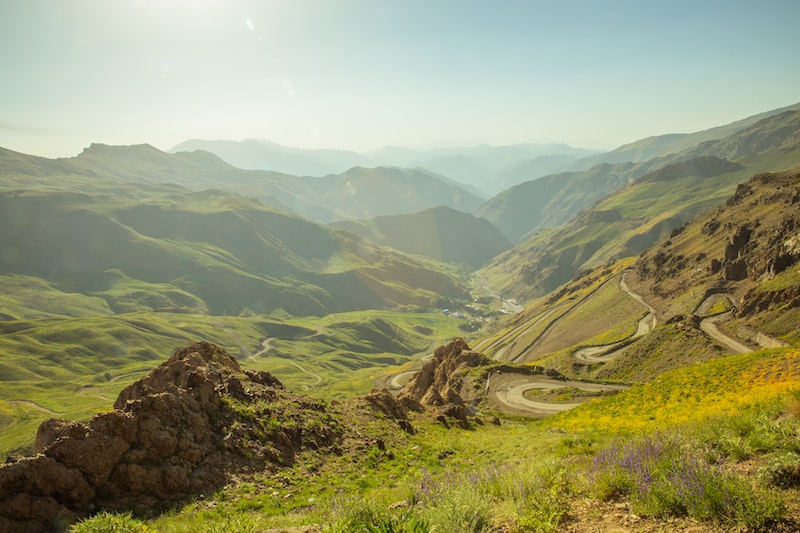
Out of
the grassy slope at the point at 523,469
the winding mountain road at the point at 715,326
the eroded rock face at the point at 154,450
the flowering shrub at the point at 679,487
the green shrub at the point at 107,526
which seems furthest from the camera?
the winding mountain road at the point at 715,326

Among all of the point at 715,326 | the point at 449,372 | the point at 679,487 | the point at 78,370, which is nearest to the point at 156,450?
the point at 679,487

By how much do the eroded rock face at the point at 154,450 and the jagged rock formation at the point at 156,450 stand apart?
3 centimetres

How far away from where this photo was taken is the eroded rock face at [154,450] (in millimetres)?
13445

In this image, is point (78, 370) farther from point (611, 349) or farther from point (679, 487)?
point (679, 487)

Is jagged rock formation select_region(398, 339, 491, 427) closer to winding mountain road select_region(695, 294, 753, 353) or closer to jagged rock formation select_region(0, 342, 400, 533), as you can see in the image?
winding mountain road select_region(695, 294, 753, 353)

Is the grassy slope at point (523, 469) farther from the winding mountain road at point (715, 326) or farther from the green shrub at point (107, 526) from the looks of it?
the winding mountain road at point (715, 326)

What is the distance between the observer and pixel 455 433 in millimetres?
34125

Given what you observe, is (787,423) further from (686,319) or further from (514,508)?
(686,319)

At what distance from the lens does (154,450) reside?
1719 cm

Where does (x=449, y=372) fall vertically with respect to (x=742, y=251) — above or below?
below

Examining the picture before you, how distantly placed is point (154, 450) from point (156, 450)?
0.09m

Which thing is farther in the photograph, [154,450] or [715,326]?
[715,326]

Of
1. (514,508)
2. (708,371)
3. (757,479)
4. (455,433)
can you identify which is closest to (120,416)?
(514,508)

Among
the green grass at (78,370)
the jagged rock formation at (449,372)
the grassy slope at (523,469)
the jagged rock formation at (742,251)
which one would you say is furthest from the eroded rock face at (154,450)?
the green grass at (78,370)
